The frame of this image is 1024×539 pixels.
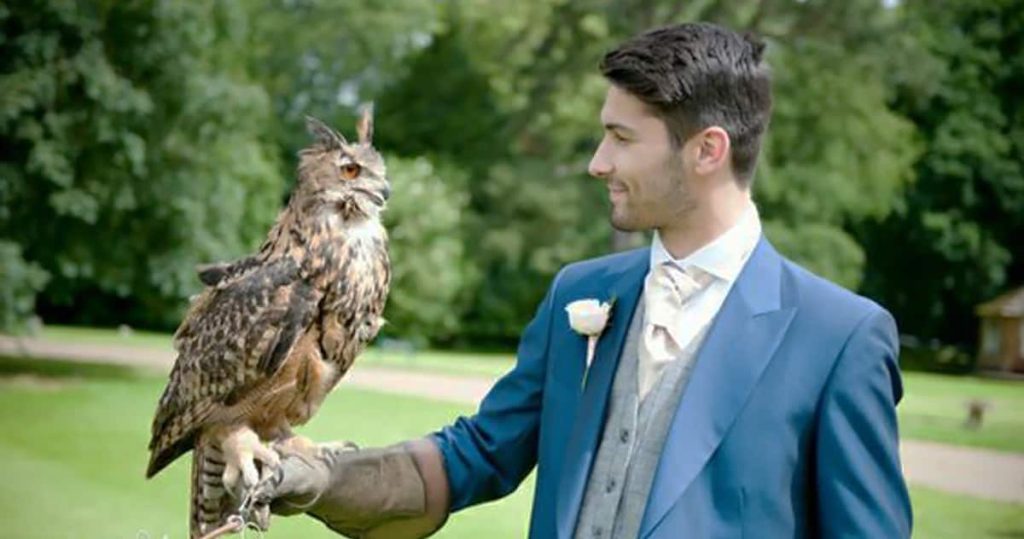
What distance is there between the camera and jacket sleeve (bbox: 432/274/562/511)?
2.00 meters

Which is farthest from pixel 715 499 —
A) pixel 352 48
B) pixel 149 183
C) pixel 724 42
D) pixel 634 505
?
pixel 352 48

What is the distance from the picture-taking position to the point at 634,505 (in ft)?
5.62

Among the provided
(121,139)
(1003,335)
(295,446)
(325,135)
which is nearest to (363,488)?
(295,446)

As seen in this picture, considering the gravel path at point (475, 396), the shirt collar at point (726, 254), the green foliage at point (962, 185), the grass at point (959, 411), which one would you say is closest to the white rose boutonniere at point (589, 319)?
A: the shirt collar at point (726, 254)

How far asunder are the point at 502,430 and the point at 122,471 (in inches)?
301

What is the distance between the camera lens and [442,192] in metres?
22.3

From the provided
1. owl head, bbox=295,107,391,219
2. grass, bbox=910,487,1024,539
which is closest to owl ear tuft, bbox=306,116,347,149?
owl head, bbox=295,107,391,219

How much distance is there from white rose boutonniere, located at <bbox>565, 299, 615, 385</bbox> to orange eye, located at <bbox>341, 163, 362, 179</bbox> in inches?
14.0

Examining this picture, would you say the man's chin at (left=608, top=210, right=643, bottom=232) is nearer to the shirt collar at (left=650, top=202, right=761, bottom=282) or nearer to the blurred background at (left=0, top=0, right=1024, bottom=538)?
the shirt collar at (left=650, top=202, right=761, bottom=282)

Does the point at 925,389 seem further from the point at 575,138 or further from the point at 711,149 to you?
the point at 711,149

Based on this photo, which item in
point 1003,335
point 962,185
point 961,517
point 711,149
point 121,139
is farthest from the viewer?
point 962,185

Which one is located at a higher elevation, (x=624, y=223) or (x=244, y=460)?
(x=624, y=223)

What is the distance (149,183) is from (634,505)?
1227cm

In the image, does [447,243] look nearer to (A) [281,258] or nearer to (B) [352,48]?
(B) [352,48]
